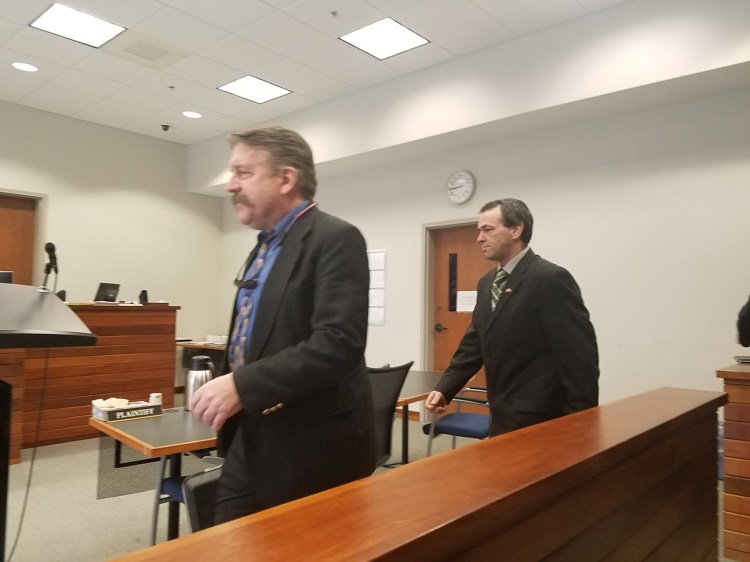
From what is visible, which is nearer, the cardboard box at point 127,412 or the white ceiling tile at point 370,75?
A: the cardboard box at point 127,412

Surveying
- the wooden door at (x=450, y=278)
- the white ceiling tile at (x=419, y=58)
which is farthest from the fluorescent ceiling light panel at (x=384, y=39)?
the wooden door at (x=450, y=278)

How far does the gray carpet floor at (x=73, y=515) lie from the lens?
2.50 meters

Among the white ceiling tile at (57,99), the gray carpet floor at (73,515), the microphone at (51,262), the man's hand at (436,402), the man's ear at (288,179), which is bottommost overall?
the gray carpet floor at (73,515)

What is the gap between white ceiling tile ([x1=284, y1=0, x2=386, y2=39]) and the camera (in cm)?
401

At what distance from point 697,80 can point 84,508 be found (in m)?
4.71

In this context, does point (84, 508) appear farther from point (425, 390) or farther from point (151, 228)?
point (151, 228)

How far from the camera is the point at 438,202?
555 centimetres

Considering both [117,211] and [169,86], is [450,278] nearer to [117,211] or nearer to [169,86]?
[169,86]

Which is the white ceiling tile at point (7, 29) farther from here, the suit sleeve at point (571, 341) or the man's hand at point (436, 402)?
the suit sleeve at point (571, 341)

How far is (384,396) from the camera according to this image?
2.54m

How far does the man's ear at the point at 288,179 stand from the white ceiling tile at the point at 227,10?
3.38m

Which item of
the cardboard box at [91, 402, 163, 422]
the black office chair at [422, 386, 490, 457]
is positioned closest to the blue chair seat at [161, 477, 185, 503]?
the cardboard box at [91, 402, 163, 422]

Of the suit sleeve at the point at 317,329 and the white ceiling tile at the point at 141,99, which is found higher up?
the white ceiling tile at the point at 141,99

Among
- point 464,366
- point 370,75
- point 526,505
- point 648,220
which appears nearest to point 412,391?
point 464,366
